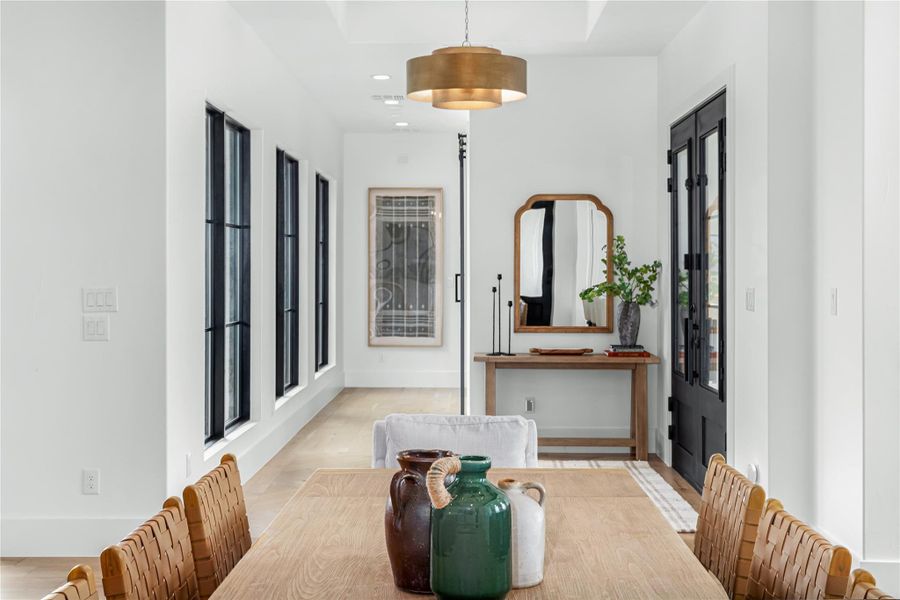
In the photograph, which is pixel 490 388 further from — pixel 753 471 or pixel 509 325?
pixel 753 471

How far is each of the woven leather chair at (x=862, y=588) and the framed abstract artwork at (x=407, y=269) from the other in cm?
948

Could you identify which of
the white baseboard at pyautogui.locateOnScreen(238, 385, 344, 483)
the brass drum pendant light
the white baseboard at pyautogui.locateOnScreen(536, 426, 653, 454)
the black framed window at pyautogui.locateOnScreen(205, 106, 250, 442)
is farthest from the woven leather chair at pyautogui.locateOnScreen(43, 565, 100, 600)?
the white baseboard at pyautogui.locateOnScreen(536, 426, 653, 454)

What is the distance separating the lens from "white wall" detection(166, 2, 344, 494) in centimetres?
450

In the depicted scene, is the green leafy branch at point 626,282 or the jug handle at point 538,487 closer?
the jug handle at point 538,487

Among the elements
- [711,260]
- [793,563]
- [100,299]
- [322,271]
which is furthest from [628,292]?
[793,563]

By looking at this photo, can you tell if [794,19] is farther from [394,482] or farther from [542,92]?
[394,482]

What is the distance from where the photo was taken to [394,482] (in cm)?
178

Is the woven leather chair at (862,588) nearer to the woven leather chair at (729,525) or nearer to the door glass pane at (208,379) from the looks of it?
the woven leather chair at (729,525)

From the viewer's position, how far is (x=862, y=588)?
1.39m

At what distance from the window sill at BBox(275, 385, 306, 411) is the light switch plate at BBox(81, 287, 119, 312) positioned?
9.13ft

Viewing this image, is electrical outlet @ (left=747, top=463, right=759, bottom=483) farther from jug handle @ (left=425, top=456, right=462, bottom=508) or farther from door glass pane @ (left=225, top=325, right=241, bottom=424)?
jug handle @ (left=425, top=456, right=462, bottom=508)

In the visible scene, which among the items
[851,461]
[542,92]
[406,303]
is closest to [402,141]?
[406,303]

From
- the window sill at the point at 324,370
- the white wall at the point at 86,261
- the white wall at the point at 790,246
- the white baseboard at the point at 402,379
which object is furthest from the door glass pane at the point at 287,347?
the white wall at the point at 790,246

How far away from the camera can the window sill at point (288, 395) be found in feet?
23.6
